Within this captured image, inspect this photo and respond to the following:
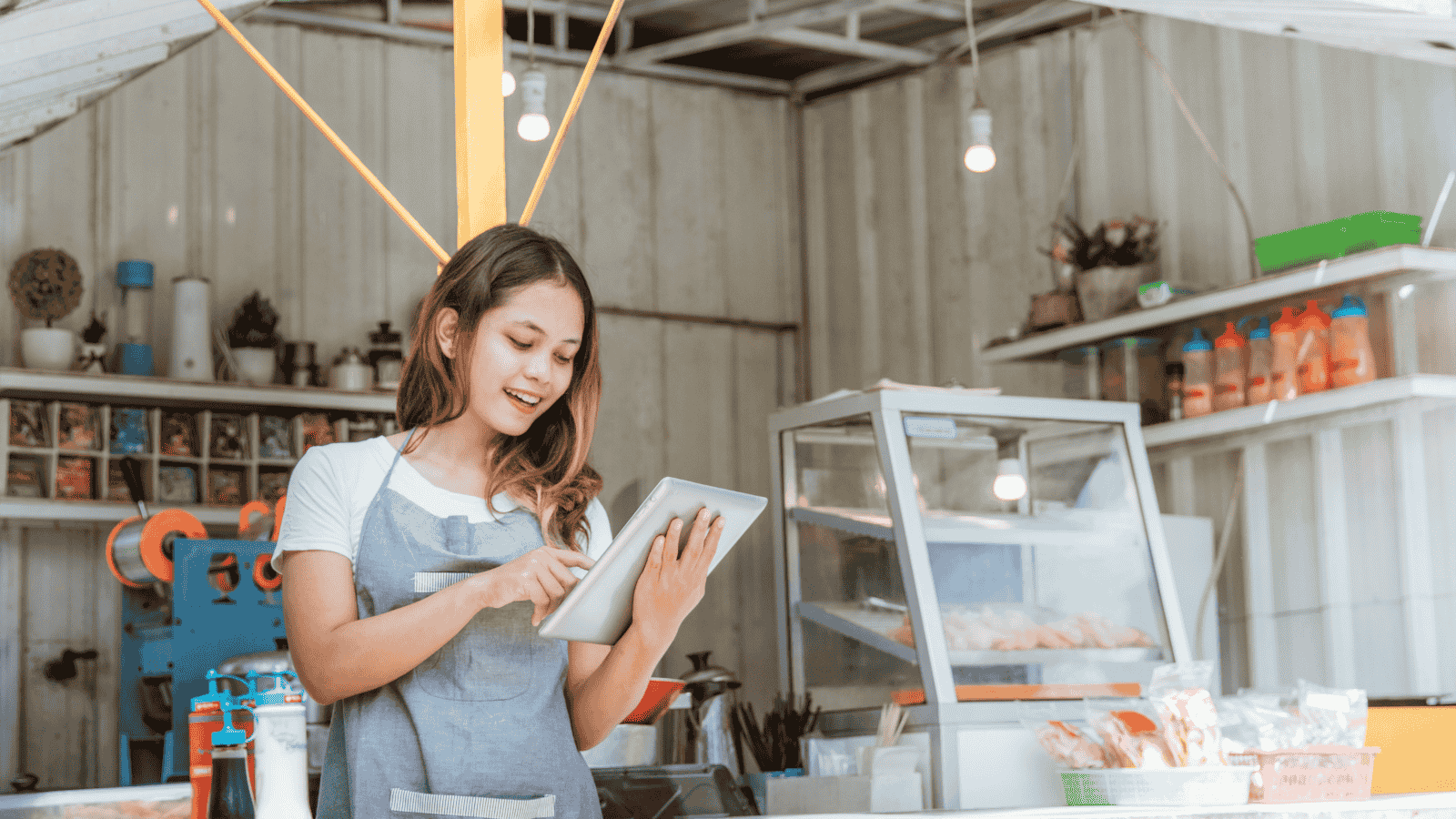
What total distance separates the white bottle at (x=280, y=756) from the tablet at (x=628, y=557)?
0.53 m

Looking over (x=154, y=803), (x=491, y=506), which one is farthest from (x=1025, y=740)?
(x=491, y=506)

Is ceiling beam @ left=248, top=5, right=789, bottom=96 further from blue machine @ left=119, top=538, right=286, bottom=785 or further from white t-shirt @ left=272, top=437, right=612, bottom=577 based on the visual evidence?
white t-shirt @ left=272, top=437, right=612, bottom=577

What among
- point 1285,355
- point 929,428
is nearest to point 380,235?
point 929,428

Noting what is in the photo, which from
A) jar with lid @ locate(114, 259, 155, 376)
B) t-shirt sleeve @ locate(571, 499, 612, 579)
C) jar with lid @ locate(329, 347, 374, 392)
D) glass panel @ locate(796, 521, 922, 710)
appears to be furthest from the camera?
jar with lid @ locate(329, 347, 374, 392)

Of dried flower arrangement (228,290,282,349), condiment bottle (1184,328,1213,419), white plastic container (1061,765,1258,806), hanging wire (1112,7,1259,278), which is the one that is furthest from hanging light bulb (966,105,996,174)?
dried flower arrangement (228,290,282,349)

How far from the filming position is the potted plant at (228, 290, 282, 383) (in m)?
6.34

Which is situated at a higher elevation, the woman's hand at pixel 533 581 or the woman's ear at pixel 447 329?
the woman's ear at pixel 447 329

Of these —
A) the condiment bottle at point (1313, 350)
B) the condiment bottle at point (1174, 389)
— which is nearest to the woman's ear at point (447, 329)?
the condiment bottle at point (1313, 350)

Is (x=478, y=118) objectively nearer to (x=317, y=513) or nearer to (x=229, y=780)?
(x=317, y=513)

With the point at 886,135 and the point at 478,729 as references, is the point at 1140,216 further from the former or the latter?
the point at 478,729

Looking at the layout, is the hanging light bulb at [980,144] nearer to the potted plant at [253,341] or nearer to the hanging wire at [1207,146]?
the hanging wire at [1207,146]

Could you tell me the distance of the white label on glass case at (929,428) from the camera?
4363 millimetres

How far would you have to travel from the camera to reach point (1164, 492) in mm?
6059

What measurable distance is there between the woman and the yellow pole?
63 centimetres
